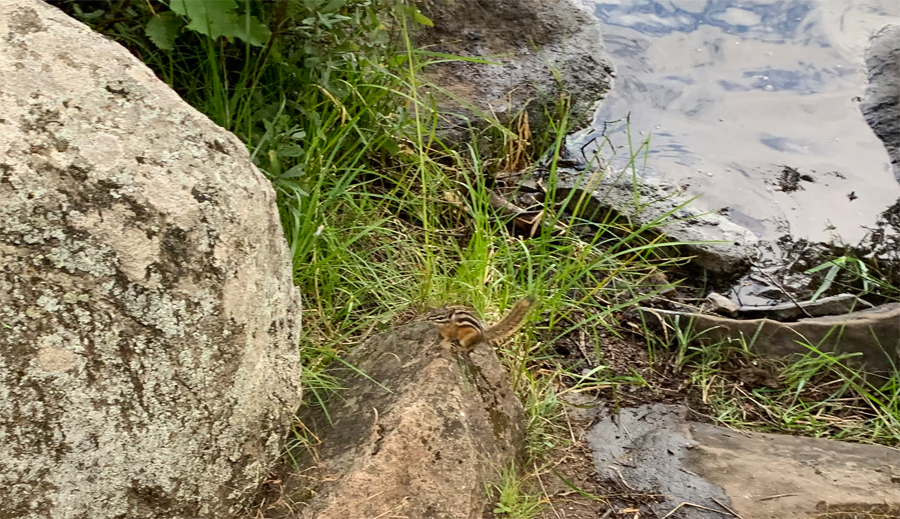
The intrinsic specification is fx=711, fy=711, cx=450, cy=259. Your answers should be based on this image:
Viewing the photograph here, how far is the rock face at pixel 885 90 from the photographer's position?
4121 mm

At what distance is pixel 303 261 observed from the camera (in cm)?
256

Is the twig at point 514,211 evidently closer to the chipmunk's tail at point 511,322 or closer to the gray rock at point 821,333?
the gray rock at point 821,333

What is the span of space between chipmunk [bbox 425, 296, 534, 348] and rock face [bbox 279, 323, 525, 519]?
0.14ft

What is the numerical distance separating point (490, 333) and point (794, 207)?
2.18m

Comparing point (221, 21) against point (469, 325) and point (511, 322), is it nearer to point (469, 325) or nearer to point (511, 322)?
point (469, 325)

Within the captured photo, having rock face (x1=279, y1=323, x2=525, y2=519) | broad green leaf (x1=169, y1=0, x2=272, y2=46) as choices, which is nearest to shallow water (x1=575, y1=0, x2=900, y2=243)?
rock face (x1=279, y1=323, x2=525, y2=519)

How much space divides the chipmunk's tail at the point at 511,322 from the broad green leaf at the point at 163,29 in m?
1.40

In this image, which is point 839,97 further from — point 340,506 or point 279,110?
point 340,506

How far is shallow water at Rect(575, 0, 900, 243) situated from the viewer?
12.3 ft

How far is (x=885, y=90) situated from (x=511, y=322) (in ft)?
11.2

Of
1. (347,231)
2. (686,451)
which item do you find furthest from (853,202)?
(347,231)

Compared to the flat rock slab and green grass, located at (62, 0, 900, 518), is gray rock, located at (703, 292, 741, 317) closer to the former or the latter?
green grass, located at (62, 0, 900, 518)

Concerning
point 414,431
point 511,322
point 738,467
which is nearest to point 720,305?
point 738,467

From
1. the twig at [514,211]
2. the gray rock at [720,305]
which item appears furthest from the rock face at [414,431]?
the gray rock at [720,305]
